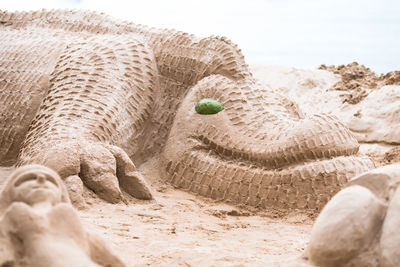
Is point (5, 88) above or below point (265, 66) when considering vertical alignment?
above

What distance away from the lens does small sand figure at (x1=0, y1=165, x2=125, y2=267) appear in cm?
199

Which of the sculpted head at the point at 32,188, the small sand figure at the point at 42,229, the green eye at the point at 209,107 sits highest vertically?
the sculpted head at the point at 32,188

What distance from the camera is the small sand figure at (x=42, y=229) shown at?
199 centimetres

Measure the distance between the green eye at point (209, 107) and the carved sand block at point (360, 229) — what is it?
107 inches

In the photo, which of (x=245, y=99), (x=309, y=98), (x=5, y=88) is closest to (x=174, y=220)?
(x=245, y=99)

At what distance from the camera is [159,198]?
4.65m

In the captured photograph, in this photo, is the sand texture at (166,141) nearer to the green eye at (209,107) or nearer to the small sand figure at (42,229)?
the green eye at (209,107)

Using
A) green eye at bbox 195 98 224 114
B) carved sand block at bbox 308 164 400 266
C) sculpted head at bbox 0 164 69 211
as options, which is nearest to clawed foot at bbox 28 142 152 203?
green eye at bbox 195 98 224 114

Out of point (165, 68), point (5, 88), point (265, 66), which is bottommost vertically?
point (265, 66)

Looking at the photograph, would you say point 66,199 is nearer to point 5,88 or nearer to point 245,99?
point 245,99

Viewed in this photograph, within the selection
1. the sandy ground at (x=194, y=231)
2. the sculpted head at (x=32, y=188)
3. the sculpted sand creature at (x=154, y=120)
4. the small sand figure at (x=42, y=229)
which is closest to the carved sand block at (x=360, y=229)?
the sandy ground at (x=194, y=231)

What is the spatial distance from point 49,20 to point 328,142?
3.11m

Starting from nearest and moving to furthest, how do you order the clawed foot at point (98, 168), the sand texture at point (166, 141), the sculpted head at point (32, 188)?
the sculpted head at point (32, 188) < the sand texture at point (166, 141) < the clawed foot at point (98, 168)

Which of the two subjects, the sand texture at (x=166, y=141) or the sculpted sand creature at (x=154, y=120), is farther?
the sculpted sand creature at (x=154, y=120)
